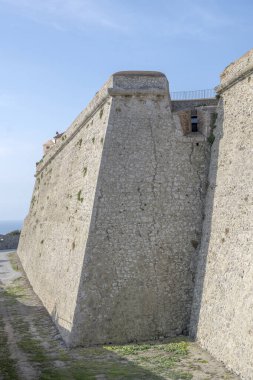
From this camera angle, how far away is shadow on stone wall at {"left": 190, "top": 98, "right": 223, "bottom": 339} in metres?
14.4

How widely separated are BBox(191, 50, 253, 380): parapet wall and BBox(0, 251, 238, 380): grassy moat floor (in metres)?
0.71

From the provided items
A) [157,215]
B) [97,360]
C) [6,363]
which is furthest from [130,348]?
[157,215]

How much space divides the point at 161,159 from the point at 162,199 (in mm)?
1476

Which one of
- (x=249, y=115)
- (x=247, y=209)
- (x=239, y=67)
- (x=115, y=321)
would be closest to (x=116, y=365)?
(x=115, y=321)

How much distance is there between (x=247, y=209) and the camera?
1231cm

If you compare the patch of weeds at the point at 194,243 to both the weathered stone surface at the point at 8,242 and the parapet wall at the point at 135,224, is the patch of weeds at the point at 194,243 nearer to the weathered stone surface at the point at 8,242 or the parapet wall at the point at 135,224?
the parapet wall at the point at 135,224

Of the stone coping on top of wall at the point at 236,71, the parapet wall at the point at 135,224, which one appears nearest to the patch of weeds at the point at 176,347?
the parapet wall at the point at 135,224

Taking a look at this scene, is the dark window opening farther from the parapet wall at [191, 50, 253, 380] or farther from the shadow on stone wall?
the parapet wall at [191, 50, 253, 380]

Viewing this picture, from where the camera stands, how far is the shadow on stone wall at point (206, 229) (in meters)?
Result: 14.4

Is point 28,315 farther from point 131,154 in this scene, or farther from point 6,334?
point 131,154

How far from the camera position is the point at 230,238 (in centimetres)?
1306

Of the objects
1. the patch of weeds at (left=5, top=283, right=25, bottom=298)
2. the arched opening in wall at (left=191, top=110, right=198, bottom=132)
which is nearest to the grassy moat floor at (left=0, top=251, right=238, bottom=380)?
the patch of weeds at (left=5, top=283, right=25, bottom=298)

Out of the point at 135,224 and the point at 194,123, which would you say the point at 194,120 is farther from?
the point at 135,224

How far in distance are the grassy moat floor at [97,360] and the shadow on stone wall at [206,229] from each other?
0.95 metres
